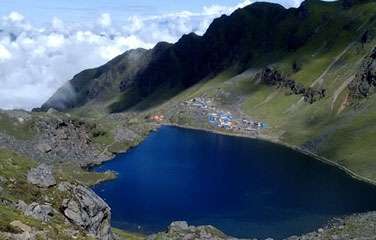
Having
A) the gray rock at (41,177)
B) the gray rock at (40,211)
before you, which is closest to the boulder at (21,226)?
the gray rock at (40,211)

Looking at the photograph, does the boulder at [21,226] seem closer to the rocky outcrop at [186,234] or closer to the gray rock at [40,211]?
the gray rock at [40,211]

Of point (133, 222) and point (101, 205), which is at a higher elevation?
point (133, 222)

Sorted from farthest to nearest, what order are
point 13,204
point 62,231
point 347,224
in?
point 347,224 < point 13,204 < point 62,231

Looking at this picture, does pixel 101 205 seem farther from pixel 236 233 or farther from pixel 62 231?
pixel 236 233

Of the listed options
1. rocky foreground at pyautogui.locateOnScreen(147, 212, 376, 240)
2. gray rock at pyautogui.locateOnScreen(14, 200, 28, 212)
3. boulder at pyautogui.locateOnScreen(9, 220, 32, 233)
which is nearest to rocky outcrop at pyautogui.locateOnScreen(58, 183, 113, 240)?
gray rock at pyautogui.locateOnScreen(14, 200, 28, 212)

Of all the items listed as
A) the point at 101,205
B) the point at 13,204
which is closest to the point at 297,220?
the point at 101,205

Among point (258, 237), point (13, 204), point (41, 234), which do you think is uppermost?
point (258, 237)
